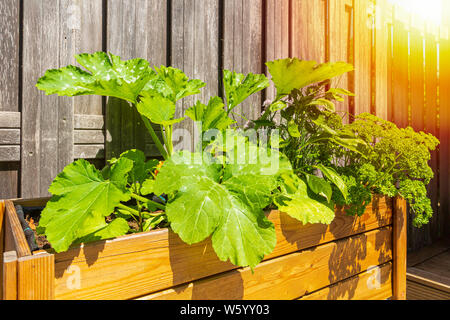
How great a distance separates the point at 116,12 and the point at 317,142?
0.93 metres

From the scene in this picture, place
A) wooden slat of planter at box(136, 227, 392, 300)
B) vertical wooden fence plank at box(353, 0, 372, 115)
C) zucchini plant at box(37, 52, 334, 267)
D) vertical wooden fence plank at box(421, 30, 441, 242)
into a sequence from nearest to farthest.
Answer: zucchini plant at box(37, 52, 334, 267) → wooden slat of planter at box(136, 227, 392, 300) → vertical wooden fence plank at box(353, 0, 372, 115) → vertical wooden fence plank at box(421, 30, 441, 242)

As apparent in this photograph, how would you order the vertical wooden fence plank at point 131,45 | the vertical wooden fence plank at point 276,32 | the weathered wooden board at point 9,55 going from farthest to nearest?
the vertical wooden fence plank at point 276,32
the vertical wooden fence plank at point 131,45
the weathered wooden board at point 9,55

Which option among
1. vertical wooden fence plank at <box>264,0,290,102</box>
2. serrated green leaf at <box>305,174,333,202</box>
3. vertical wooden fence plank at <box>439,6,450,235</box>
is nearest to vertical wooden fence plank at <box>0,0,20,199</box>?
serrated green leaf at <box>305,174,333,202</box>

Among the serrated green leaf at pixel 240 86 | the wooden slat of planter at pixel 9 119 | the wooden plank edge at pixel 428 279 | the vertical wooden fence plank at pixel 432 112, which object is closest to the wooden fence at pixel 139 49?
the wooden slat of planter at pixel 9 119

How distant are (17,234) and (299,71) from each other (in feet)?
3.13

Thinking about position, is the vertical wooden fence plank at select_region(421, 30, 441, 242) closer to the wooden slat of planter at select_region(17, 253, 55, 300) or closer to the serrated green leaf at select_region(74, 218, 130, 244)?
the serrated green leaf at select_region(74, 218, 130, 244)

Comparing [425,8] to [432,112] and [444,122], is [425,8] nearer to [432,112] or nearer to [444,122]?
[432,112]

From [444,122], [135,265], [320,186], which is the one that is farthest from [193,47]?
[444,122]

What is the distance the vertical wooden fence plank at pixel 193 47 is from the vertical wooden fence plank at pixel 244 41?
6cm

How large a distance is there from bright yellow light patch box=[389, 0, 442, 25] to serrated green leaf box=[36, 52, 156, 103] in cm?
230

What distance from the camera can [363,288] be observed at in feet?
4.50

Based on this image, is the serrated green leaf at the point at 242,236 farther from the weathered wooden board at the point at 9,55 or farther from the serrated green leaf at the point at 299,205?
the weathered wooden board at the point at 9,55

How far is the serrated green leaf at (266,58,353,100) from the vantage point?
1.16 metres

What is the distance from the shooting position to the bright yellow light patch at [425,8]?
2701 mm
